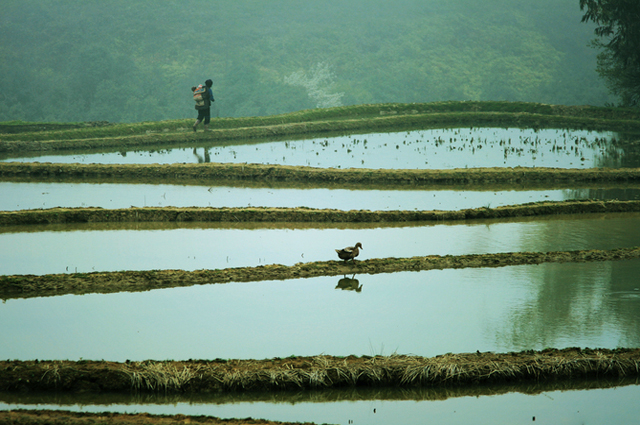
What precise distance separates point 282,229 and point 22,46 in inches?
1497

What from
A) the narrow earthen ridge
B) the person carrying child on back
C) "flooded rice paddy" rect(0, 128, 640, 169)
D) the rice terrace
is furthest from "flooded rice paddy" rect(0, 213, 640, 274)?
the person carrying child on back

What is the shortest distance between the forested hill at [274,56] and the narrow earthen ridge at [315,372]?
34.5 metres

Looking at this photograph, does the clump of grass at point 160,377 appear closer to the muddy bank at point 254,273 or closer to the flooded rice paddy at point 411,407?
the flooded rice paddy at point 411,407

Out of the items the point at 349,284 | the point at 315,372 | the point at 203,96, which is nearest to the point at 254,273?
the point at 349,284

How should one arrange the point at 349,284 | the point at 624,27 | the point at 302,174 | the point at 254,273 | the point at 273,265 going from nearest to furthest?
the point at 349,284, the point at 254,273, the point at 273,265, the point at 302,174, the point at 624,27

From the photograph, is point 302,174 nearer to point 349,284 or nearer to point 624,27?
point 349,284

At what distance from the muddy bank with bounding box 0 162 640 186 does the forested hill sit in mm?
24557

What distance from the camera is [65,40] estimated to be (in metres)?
41.5

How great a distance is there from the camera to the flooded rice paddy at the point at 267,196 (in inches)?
428

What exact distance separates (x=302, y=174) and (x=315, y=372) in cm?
892

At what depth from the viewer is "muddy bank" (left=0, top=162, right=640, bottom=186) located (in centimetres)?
1305

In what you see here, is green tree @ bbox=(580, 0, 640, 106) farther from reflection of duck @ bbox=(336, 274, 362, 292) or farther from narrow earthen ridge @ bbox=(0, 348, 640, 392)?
narrow earthen ridge @ bbox=(0, 348, 640, 392)

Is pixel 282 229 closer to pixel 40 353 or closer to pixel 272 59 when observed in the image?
pixel 40 353

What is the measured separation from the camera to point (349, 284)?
7047 mm
